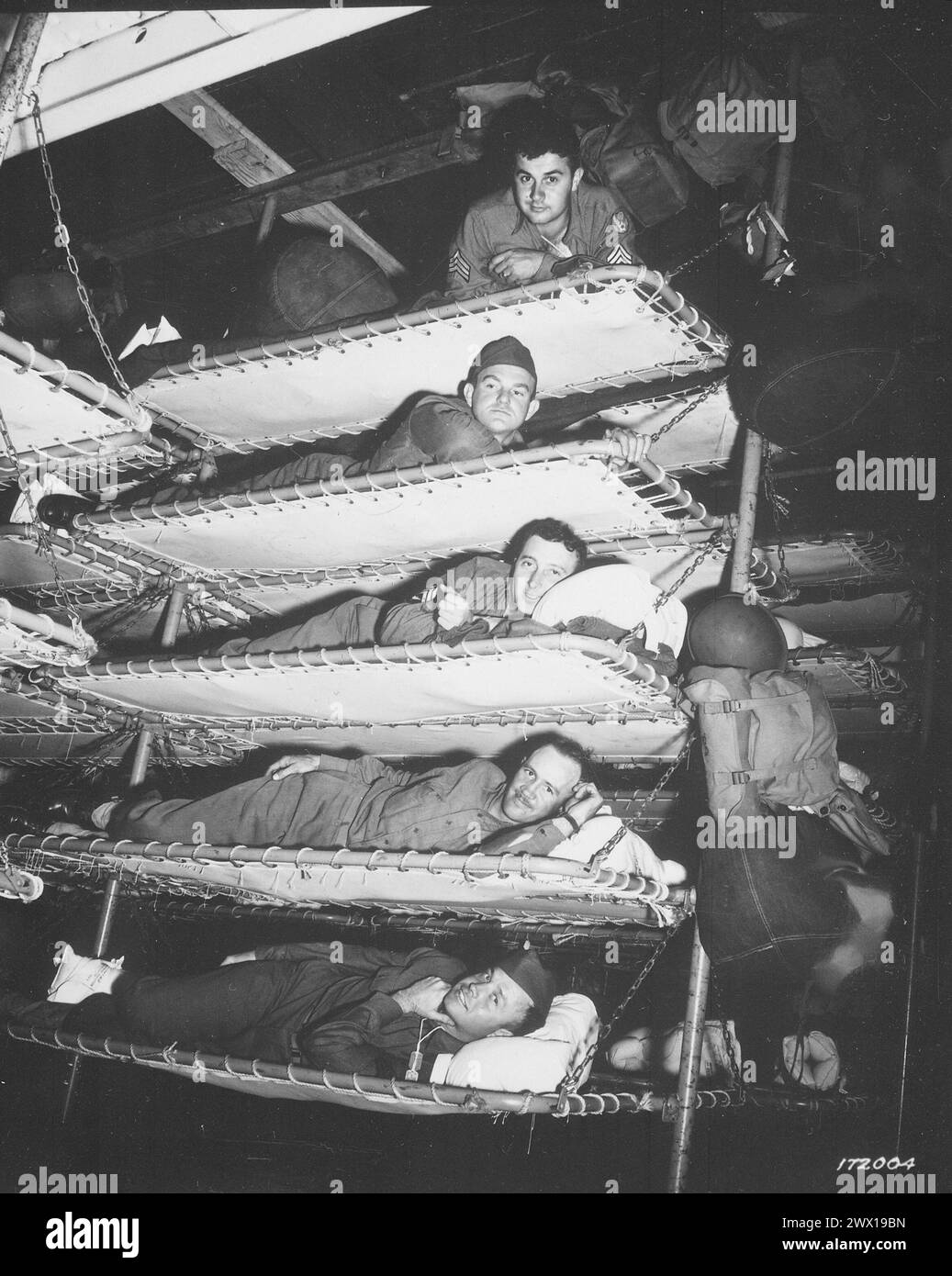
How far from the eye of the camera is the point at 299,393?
2596mm

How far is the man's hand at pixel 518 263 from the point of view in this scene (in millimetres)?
2387

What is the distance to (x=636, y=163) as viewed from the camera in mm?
2516

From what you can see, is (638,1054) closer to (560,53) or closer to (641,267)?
(641,267)

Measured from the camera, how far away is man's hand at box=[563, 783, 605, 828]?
8.07ft

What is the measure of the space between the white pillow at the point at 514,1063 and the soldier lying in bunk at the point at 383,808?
527 millimetres

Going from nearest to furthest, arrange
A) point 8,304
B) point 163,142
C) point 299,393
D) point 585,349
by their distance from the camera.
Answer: point 585,349 → point 299,393 → point 8,304 → point 163,142

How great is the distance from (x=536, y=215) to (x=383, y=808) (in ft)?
5.85

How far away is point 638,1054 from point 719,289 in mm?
2486

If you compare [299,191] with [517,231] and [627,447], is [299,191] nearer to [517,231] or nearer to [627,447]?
[517,231]

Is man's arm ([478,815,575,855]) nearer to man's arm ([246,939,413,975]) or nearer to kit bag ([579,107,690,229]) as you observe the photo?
man's arm ([246,939,413,975])

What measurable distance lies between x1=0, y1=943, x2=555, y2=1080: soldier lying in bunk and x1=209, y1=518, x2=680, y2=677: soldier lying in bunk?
1.06 meters

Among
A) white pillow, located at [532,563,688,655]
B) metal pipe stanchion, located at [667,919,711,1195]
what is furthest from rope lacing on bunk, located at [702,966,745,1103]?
white pillow, located at [532,563,688,655]

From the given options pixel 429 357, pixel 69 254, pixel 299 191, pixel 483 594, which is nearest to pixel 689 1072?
pixel 483 594
